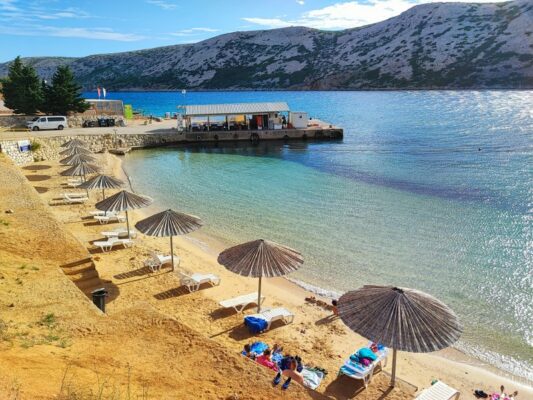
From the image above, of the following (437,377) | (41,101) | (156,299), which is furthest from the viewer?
(41,101)

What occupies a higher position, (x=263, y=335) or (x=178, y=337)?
(x=178, y=337)

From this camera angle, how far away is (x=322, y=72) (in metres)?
170

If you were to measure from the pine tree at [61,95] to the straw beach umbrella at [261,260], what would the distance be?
46.4 m

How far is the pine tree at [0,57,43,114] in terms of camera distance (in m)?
48.6

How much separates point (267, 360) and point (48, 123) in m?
45.2

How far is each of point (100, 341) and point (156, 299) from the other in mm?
4699

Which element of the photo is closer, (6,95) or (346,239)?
(346,239)

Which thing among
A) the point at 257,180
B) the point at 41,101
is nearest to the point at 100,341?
the point at 257,180

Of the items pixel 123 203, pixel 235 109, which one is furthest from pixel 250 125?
pixel 123 203

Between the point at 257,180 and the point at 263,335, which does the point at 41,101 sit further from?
the point at 263,335

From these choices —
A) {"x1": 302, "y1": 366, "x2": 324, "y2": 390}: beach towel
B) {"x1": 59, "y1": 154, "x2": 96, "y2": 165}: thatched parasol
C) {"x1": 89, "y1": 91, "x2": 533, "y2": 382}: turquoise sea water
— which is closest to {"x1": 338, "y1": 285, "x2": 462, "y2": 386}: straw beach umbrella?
{"x1": 302, "y1": 366, "x2": 324, "y2": 390}: beach towel

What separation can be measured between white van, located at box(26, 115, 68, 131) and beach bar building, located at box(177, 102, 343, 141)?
13.5 m

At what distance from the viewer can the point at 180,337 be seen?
954 cm

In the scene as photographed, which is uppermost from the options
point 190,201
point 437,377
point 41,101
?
point 41,101
